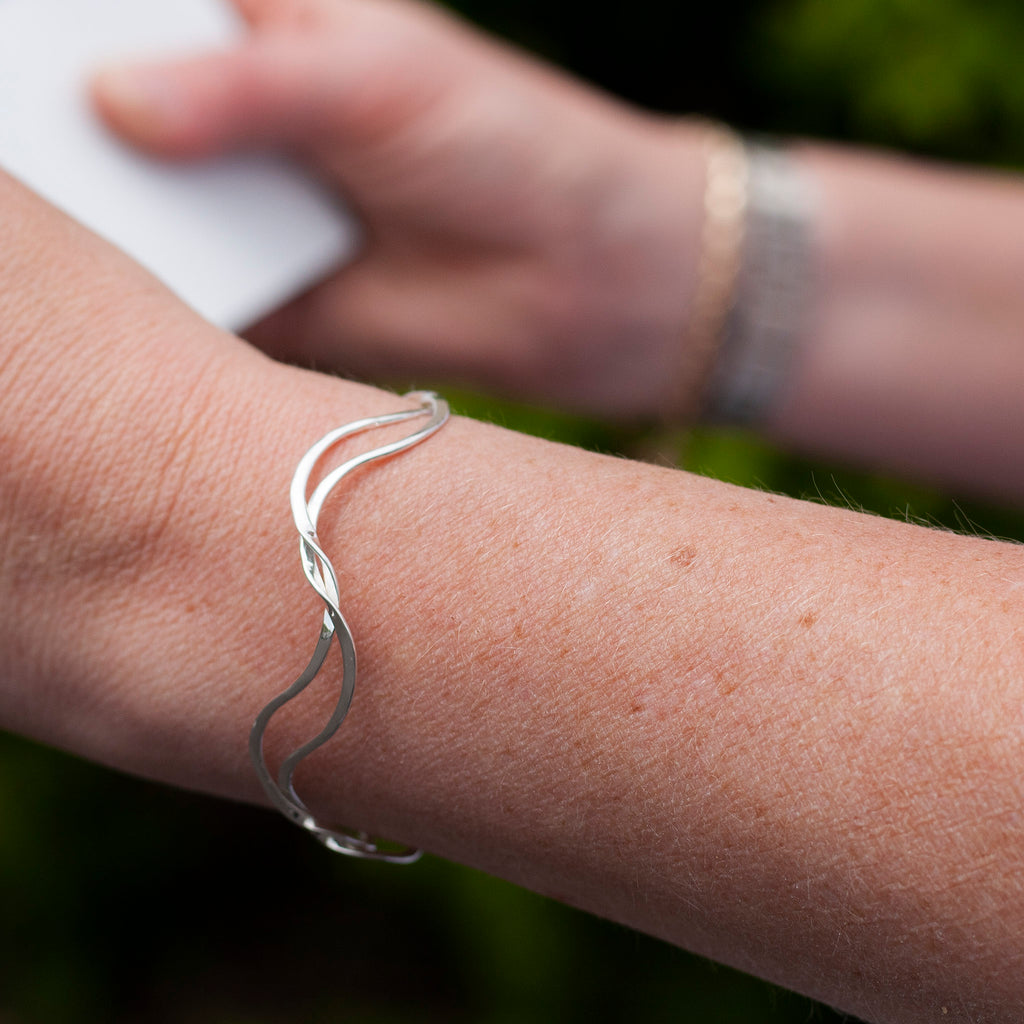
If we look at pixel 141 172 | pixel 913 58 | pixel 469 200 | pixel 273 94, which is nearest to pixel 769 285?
pixel 469 200

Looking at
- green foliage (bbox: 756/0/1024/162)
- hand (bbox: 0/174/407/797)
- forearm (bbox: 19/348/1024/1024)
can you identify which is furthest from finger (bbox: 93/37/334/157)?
green foliage (bbox: 756/0/1024/162)

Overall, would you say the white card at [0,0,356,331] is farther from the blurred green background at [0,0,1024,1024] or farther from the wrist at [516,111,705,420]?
the blurred green background at [0,0,1024,1024]

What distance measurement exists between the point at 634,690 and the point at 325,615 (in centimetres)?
26

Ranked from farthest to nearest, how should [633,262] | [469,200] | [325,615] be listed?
[633,262] < [469,200] < [325,615]

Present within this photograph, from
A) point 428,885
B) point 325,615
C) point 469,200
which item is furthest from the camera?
point 428,885

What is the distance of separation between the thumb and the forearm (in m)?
0.67

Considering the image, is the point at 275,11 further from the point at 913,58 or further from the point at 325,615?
the point at 913,58

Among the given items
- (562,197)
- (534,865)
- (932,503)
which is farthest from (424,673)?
(932,503)

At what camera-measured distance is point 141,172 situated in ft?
4.42

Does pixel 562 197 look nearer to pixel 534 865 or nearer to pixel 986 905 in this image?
pixel 534 865

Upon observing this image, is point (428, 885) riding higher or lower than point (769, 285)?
lower

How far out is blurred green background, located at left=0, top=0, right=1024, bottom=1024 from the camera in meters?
2.05

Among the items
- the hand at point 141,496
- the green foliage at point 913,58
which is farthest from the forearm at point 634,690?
the green foliage at point 913,58

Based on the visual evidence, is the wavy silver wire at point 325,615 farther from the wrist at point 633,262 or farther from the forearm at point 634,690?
the wrist at point 633,262
